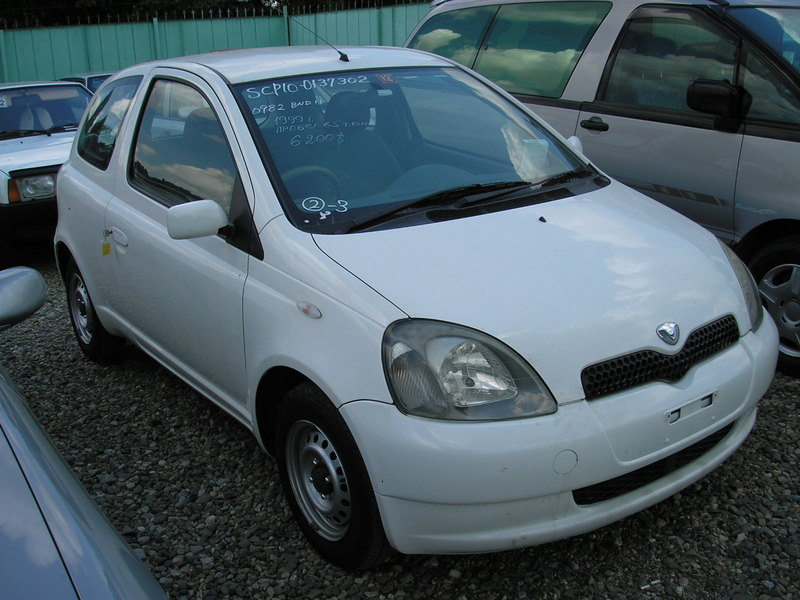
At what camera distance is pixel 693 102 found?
171 inches

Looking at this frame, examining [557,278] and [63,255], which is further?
[63,255]

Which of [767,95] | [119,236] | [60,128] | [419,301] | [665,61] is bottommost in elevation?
[60,128]

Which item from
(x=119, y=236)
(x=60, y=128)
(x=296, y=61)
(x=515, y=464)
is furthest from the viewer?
(x=60, y=128)

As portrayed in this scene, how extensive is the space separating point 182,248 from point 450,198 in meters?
1.16

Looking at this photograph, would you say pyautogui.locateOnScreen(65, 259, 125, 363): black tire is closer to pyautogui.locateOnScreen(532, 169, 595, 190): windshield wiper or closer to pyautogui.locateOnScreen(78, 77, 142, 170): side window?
pyautogui.locateOnScreen(78, 77, 142, 170): side window

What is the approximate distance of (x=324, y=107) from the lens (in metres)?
3.52

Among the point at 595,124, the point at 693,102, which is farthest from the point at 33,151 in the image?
the point at 693,102

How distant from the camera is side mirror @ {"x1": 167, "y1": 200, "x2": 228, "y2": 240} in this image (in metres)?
3.05

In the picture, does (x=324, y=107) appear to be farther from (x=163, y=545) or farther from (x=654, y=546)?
(x=654, y=546)

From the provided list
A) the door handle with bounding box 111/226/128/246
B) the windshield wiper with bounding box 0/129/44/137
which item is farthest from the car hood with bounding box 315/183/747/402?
the windshield wiper with bounding box 0/129/44/137

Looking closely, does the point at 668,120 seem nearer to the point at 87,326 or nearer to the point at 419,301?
the point at 419,301

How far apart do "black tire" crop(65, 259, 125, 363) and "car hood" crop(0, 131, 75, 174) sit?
99.7 inches

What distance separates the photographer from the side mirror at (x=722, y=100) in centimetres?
425

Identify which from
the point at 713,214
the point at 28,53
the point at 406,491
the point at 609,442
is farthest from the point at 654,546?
the point at 28,53
